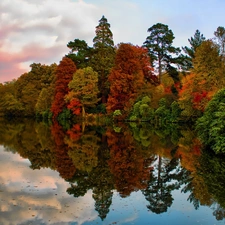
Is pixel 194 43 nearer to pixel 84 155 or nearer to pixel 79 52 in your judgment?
pixel 79 52

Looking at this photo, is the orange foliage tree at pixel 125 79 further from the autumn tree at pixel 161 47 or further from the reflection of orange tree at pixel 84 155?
the reflection of orange tree at pixel 84 155

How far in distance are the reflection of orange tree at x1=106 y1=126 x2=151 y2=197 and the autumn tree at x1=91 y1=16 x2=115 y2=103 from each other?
32.6m

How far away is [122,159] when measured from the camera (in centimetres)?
1462

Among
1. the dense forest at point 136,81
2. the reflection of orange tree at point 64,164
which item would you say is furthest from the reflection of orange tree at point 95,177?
the dense forest at point 136,81

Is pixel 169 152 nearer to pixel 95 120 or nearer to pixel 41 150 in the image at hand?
pixel 41 150

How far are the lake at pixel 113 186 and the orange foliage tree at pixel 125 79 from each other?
82.6ft

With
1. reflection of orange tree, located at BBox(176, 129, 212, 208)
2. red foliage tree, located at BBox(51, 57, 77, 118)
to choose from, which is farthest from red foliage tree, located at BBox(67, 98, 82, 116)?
reflection of orange tree, located at BBox(176, 129, 212, 208)

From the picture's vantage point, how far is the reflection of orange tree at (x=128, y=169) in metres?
10.3

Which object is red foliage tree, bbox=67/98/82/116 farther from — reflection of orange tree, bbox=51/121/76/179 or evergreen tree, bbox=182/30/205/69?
reflection of orange tree, bbox=51/121/76/179

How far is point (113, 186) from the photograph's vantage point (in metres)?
10.2

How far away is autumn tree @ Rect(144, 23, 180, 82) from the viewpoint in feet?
167

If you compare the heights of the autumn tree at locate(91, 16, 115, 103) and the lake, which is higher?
the autumn tree at locate(91, 16, 115, 103)

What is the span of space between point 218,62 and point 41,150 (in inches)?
864

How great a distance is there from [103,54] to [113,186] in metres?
43.1
